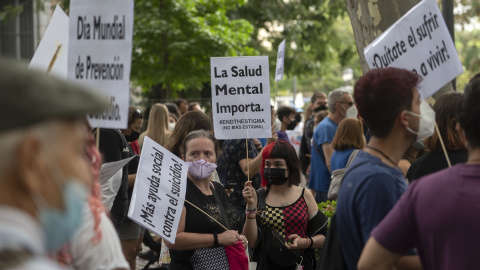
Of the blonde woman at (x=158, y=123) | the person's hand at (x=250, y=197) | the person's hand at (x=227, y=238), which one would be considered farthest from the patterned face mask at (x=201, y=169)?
the blonde woman at (x=158, y=123)

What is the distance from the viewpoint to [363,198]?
3.14m

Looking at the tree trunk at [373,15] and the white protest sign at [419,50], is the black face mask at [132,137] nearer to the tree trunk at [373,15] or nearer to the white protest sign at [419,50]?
the tree trunk at [373,15]

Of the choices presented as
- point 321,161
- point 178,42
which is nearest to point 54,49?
point 321,161

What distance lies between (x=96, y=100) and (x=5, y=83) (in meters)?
0.22

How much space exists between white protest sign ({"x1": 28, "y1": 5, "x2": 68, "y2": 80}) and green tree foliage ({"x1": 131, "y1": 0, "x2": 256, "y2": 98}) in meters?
12.5

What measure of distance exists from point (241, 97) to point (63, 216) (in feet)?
16.0

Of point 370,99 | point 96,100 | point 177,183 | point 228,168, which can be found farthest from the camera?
point 228,168

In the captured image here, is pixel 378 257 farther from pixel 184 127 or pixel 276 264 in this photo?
pixel 184 127

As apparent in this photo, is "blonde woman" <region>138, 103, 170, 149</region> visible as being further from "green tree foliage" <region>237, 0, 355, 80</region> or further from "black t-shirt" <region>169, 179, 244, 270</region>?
"green tree foliage" <region>237, 0, 355, 80</region>

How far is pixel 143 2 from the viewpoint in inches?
717

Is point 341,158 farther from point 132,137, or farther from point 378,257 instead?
point 378,257

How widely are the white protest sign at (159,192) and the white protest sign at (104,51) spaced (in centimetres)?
127

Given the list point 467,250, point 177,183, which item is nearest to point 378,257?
point 467,250

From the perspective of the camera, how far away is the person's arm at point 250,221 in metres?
5.43
